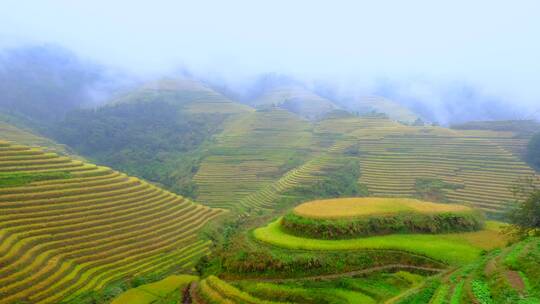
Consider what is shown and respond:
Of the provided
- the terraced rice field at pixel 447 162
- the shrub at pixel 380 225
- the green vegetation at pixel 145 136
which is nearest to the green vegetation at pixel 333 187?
the terraced rice field at pixel 447 162

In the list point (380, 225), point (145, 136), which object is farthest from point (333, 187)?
point (145, 136)

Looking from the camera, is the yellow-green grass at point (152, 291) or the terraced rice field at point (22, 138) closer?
the yellow-green grass at point (152, 291)

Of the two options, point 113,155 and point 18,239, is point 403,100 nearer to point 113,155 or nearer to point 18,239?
point 113,155

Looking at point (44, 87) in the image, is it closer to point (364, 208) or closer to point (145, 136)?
point (145, 136)

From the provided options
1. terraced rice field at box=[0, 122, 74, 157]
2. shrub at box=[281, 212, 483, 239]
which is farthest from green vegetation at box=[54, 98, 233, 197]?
shrub at box=[281, 212, 483, 239]

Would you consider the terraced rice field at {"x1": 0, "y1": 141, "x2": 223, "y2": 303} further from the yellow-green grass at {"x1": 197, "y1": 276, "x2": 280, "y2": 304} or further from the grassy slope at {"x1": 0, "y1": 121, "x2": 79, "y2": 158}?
the grassy slope at {"x1": 0, "y1": 121, "x2": 79, "y2": 158}

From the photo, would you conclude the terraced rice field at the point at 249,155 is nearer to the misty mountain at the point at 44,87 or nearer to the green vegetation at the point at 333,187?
the green vegetation at the point at 333,187
